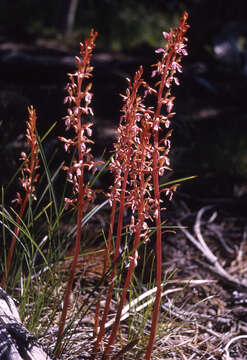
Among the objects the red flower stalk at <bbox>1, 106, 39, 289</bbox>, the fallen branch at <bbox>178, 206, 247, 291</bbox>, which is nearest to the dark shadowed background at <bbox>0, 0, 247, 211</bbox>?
the fallen branch at <bbox>178, 206, 247, 291</bbox>

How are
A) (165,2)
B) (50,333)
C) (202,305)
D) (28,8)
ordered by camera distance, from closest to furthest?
(50,333)
(202,305)
(28,8)
(165,2)

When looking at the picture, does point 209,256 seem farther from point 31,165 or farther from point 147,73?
point 147,73

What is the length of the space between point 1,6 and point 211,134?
10.1 m

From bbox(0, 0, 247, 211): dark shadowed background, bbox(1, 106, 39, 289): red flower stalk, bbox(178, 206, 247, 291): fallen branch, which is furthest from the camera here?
bbox(0, 0, 247, 211): dark shadowed background

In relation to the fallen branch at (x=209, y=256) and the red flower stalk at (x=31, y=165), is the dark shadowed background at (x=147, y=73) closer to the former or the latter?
the fallen branch at (x=209, y=256)

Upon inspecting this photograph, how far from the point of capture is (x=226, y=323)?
2.32 metres

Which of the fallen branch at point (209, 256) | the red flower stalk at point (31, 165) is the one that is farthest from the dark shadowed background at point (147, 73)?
the red flower stalk at point (31, 165)

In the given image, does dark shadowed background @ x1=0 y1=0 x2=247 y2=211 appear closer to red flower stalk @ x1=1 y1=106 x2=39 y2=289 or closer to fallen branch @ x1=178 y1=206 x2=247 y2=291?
fallen branch @ x1=178 y1=206 x2=247 y2=291

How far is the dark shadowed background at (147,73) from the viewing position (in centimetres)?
394

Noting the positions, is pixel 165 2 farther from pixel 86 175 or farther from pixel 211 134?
pixel 86 175

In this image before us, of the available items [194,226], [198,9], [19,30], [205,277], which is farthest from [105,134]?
[19,30]

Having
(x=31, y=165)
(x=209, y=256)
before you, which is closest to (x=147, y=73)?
(x=209, y=256)

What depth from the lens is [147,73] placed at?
567 centimetres

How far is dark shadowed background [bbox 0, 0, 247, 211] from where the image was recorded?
3.94m
